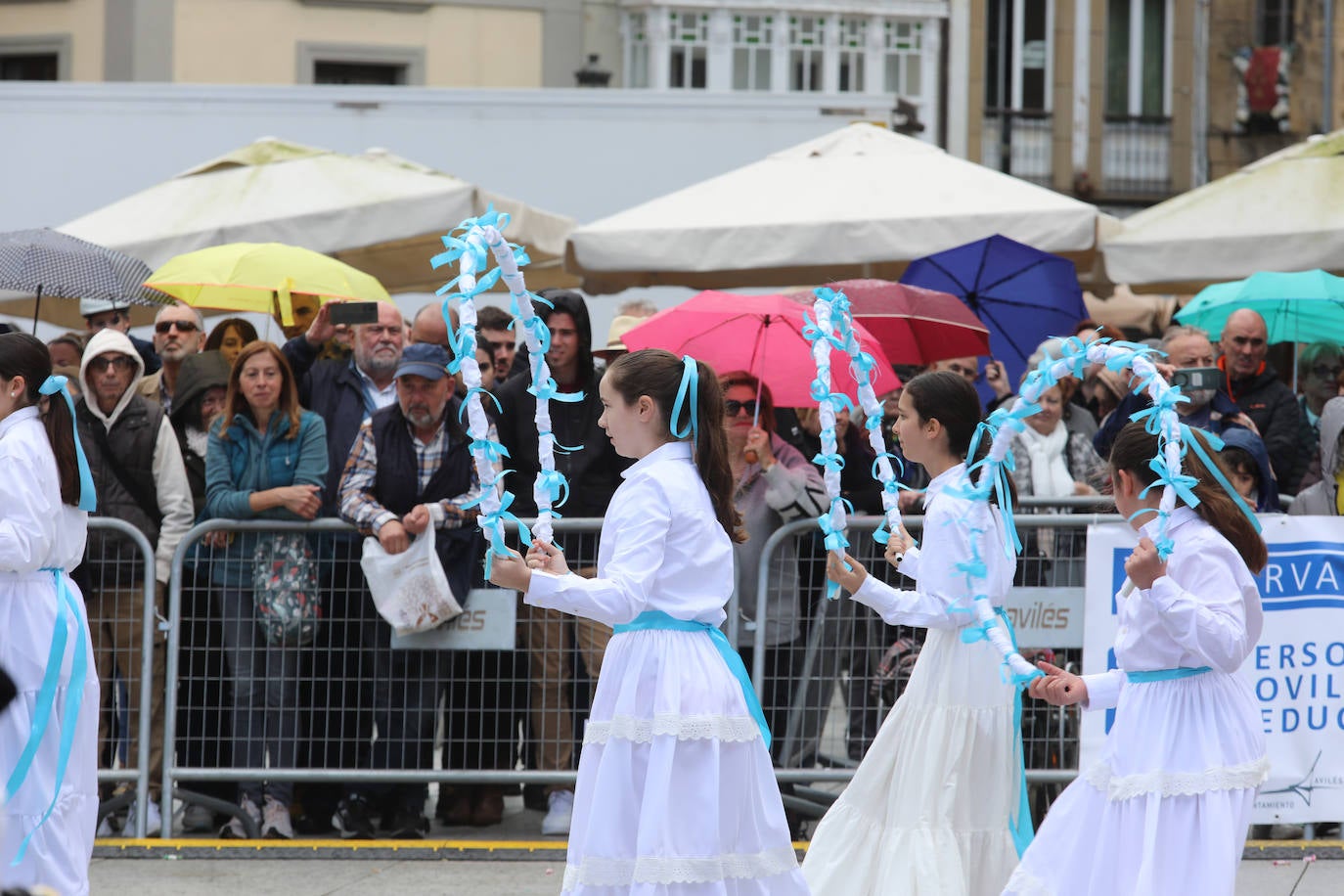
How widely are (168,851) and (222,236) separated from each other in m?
4.35

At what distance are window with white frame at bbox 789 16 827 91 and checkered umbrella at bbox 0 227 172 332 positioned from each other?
1716 cm

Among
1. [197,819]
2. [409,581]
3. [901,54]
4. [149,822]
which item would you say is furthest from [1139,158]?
[149,822]

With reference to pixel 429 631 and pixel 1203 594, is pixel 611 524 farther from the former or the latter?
pixel 429 631

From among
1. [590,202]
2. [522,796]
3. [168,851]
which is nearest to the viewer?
[168,851]

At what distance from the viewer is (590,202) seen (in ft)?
45.1

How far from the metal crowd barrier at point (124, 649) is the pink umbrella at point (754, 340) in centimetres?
242

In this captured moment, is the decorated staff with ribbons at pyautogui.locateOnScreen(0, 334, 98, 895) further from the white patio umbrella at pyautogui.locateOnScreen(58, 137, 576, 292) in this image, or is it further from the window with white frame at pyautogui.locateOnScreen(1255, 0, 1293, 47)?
the window with white frame at pyautogui.locateOnScreen(1255, 0, 1293, 47)

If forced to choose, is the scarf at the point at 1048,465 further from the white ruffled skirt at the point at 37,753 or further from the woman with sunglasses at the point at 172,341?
the white ruffled skirt at the point at 37,753

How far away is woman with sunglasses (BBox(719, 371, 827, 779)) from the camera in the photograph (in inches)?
320

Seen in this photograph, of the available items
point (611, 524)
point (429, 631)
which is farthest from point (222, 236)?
point (611, 524)

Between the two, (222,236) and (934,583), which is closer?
(934,583)

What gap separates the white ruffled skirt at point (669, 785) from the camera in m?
5.50

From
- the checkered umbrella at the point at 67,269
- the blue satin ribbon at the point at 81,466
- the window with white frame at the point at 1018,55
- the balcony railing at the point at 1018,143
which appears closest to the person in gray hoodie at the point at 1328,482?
the blue satin ribbon at the point at 81,466

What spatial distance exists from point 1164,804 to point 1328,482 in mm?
3387
